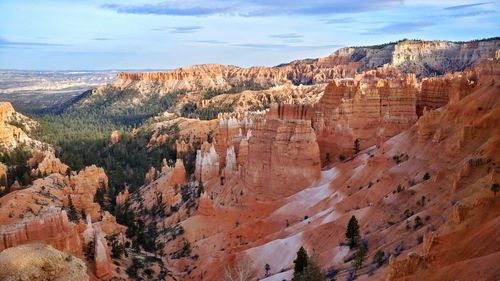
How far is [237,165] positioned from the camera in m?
52.7

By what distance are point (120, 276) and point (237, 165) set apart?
79.8 feet

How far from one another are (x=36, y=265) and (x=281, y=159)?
27.0 m

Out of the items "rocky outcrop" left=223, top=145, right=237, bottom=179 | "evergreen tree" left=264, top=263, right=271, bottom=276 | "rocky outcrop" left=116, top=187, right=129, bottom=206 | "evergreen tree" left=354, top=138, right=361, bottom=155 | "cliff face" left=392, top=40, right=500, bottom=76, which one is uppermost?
"cliff face" left=392, top=40, right=500, bottom=76

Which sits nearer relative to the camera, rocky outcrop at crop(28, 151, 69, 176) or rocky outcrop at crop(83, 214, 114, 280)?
rocky outcrop at crop(83, 214, 114, 280)

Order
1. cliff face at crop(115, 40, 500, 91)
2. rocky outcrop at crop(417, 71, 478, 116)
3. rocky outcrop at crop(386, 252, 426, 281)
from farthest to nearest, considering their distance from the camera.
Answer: cliff face at crop(115, 40, 500, 91), rocky outcrop at crop(417, 71, 478, 116), rocky outcrop at crop(386, 252, 426, 281)

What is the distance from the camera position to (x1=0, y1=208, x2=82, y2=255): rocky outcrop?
86.8 ft

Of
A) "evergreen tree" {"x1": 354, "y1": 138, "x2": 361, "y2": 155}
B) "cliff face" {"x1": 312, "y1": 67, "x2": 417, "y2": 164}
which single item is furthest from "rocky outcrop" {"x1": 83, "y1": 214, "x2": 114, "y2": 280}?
"evergreen tree" {"x1": 354, "y1": 138, "x2": 361, "y2": 155}

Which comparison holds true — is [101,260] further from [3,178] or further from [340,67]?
[340,67]

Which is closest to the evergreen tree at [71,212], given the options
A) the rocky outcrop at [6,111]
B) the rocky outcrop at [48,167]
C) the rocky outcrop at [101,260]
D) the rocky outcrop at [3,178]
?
Answer: the rocky outcrop at [3,178]

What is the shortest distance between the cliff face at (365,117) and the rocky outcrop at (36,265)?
29.5m

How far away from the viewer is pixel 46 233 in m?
28.0

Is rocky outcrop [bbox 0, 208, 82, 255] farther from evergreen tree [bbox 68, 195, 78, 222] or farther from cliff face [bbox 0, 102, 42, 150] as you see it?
cliff face [bbox 0, 102, 42, 150]

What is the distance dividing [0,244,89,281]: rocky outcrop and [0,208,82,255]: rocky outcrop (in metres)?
6.26

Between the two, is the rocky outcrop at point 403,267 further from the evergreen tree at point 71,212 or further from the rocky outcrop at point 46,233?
the evergreen tree at point 71,212
